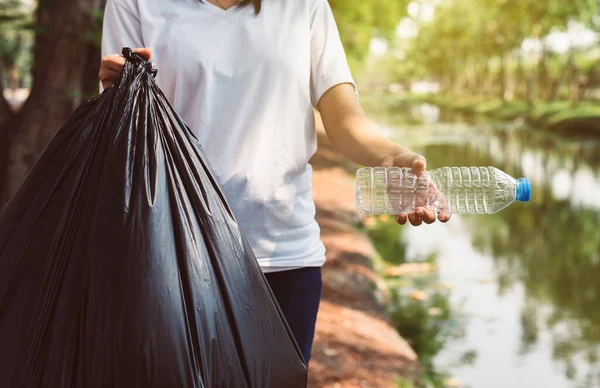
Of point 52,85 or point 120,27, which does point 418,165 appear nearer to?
point 120,27

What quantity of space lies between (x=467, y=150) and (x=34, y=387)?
19298 millimetres

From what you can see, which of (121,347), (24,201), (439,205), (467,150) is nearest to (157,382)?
(121,347)

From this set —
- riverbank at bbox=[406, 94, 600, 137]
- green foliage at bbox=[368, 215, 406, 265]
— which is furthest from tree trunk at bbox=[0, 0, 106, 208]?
riverbank at bbox=[406, 94, 600, 137]

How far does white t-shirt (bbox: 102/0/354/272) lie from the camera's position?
167 cm

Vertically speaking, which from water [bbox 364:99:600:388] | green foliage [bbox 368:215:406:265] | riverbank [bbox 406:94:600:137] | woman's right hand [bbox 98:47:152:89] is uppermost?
woman's right hand [bbox 98:47:152:89]

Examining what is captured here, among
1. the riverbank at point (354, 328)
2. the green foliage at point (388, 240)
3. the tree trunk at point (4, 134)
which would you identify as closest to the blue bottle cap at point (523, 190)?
→ the riverbank at point (354, 328)

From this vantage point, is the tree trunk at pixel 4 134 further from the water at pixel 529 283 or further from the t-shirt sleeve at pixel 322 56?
the t-shirt sleeve at pixel 322 56

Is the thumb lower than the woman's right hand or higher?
lower

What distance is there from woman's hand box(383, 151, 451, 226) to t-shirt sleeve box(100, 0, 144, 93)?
61 centimetres

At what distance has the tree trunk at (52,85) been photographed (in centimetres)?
450

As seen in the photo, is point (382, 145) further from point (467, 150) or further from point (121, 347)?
point (467, 150)

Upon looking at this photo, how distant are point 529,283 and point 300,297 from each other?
20.2 ft

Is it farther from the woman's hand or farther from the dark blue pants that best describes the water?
the woman's hand

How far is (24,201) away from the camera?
1497 millimetres
